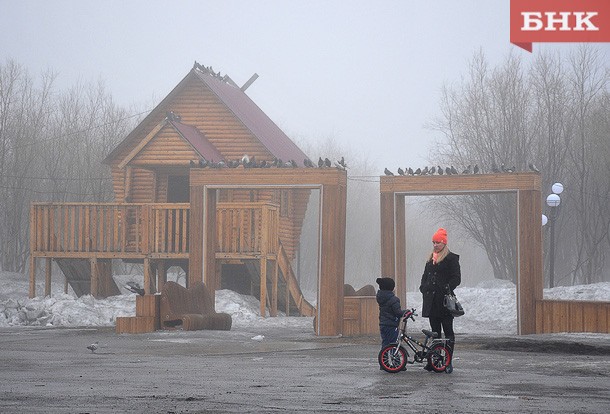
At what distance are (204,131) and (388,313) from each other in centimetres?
2720

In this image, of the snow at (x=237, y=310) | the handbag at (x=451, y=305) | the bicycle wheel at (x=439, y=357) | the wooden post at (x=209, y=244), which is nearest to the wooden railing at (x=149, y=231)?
the snow at (x=237, y=310)

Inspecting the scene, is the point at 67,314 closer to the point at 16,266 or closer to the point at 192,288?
the point at 192,288

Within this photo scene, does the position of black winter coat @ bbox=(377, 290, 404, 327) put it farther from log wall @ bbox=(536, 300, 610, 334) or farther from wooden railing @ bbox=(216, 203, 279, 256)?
wooden railing @ bbox=(216, 203, 279, 256)

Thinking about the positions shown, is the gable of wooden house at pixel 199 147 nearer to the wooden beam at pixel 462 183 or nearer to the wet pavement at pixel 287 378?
the wooden beam at pixel 462 183

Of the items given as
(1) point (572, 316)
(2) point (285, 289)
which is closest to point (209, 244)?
(1) point (572, 316)

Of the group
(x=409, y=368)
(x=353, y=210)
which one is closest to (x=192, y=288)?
(x=409, y=368)

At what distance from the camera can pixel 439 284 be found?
48.0ft

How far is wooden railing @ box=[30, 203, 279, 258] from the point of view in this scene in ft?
113

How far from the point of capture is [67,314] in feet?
105

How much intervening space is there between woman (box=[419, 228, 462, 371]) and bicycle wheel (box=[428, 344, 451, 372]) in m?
0.39

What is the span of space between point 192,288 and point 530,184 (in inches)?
292

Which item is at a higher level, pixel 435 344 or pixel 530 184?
pixel 530 184

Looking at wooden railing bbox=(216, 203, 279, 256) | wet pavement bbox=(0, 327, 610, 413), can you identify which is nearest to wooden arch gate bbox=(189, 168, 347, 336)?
wet pavement bbox=(0, 327, 610, 413)

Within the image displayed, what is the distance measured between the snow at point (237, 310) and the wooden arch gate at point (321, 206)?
2837 mm
